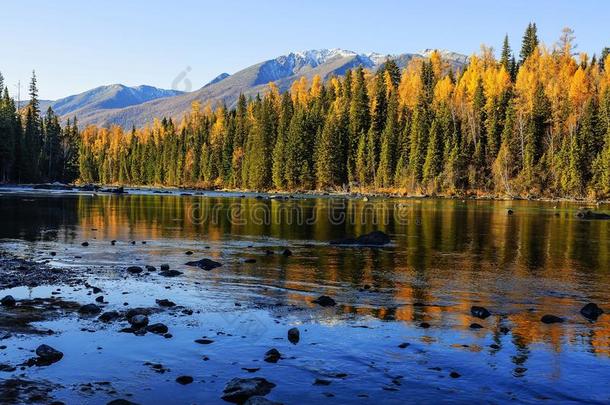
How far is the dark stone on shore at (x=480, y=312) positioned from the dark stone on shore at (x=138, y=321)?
10.1 meters

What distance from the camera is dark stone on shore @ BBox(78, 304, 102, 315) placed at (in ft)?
57.0

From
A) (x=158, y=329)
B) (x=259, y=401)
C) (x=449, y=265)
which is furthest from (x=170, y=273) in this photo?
(x=259, y=401)

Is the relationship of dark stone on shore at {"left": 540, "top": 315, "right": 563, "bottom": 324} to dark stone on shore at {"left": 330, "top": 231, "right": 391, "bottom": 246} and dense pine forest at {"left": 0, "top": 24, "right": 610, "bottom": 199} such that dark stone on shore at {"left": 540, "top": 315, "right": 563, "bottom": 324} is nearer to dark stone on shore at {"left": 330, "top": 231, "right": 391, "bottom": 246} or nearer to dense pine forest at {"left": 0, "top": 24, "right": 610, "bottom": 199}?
dark stone on shore at {"left": 330, "top": 231, "right": 391, "bottom": 246}

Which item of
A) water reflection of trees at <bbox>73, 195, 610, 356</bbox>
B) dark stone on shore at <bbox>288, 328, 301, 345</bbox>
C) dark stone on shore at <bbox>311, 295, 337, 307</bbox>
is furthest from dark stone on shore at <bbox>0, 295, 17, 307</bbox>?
dark stone on shore at <bbox>311, 295, 337, 307</bbox>

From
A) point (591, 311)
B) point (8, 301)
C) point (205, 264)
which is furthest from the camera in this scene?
point (205, 264)

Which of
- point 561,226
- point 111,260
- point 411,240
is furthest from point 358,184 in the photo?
point 111,260

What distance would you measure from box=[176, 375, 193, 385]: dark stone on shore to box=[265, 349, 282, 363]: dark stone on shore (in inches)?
79.4

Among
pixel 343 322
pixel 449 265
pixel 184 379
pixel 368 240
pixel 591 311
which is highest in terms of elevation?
pixel 368 240

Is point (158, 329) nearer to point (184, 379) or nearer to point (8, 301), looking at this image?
point (184, 379)

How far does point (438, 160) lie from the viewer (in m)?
126

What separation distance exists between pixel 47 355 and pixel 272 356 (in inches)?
200

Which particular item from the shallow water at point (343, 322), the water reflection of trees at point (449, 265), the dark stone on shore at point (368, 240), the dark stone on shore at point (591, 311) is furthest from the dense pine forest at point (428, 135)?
the dark stone on shore at point (591, 311)

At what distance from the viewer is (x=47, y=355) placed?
42.5 ft

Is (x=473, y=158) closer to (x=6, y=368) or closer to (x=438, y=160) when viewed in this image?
(x=438, y=160)
